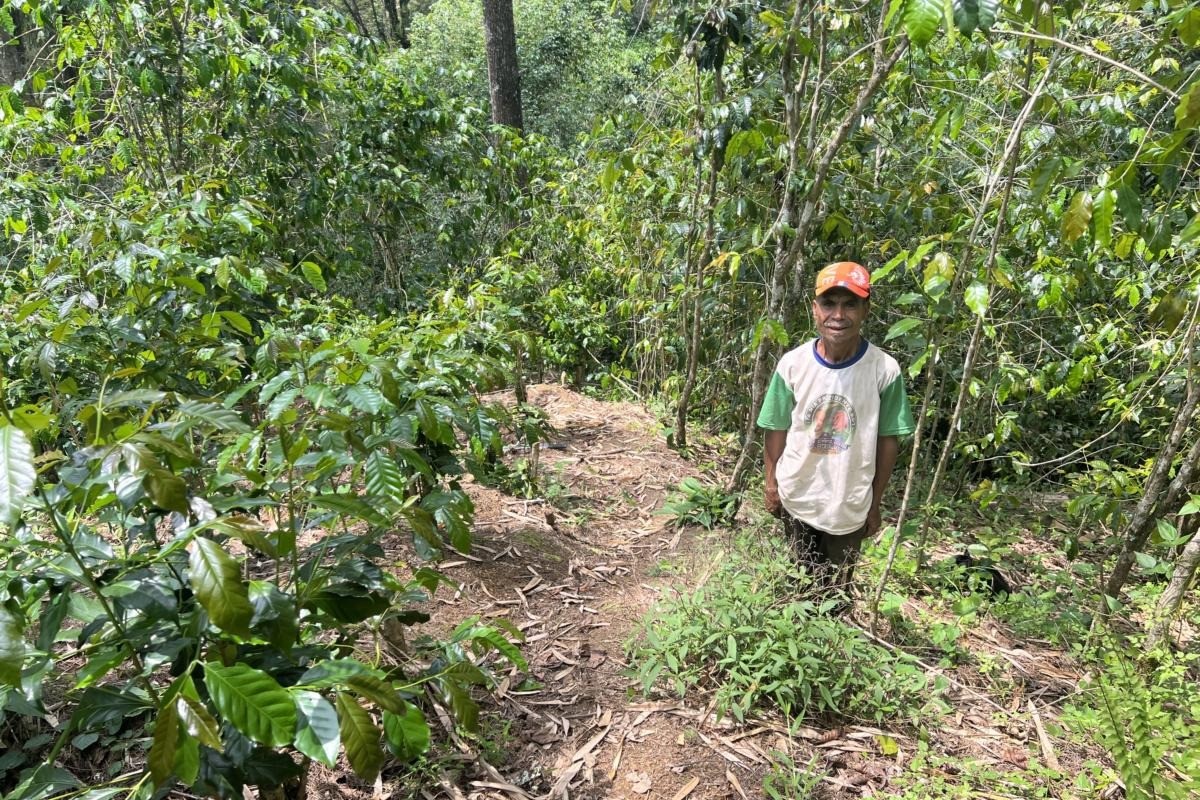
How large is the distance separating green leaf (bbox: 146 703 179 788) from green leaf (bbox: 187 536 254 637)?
0.61ft

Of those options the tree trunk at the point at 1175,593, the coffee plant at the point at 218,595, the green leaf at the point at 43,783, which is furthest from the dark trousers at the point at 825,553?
the green leaf at the point at 43,783

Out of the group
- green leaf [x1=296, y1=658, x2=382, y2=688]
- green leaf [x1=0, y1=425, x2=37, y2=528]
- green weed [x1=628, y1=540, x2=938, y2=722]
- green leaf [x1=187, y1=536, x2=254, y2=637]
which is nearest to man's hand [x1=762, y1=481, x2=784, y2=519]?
green weed [x1=628, y1=540, x2=938, y2=722]

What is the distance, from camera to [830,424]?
2855 millimetres

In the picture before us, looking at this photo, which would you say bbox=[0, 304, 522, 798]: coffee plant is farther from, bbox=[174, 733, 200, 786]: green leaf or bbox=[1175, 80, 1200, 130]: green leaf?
bbox=[1175, 80, 1200, 130]: green leaf

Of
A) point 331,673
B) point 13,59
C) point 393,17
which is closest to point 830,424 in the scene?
point 331,673

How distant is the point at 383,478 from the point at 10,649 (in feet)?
2.67

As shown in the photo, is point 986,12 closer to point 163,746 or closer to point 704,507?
point 163,746

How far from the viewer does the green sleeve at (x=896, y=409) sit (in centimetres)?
277

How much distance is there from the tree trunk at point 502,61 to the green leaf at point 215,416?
7565mm

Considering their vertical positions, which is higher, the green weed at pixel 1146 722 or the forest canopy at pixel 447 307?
the forest canopy at pixel 447 307

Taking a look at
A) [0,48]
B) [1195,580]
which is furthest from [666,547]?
[0,48]

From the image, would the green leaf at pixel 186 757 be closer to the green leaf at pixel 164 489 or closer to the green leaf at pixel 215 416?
the green leaf at pixel 164 489

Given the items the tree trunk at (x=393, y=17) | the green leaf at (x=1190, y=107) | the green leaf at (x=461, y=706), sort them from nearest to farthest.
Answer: the green leaf at (x=461, y=706)
the green leaf at (x=1190, y=107)
the tree trunk at (x=393, y=17)

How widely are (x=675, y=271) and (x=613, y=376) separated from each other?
69.5 inches
